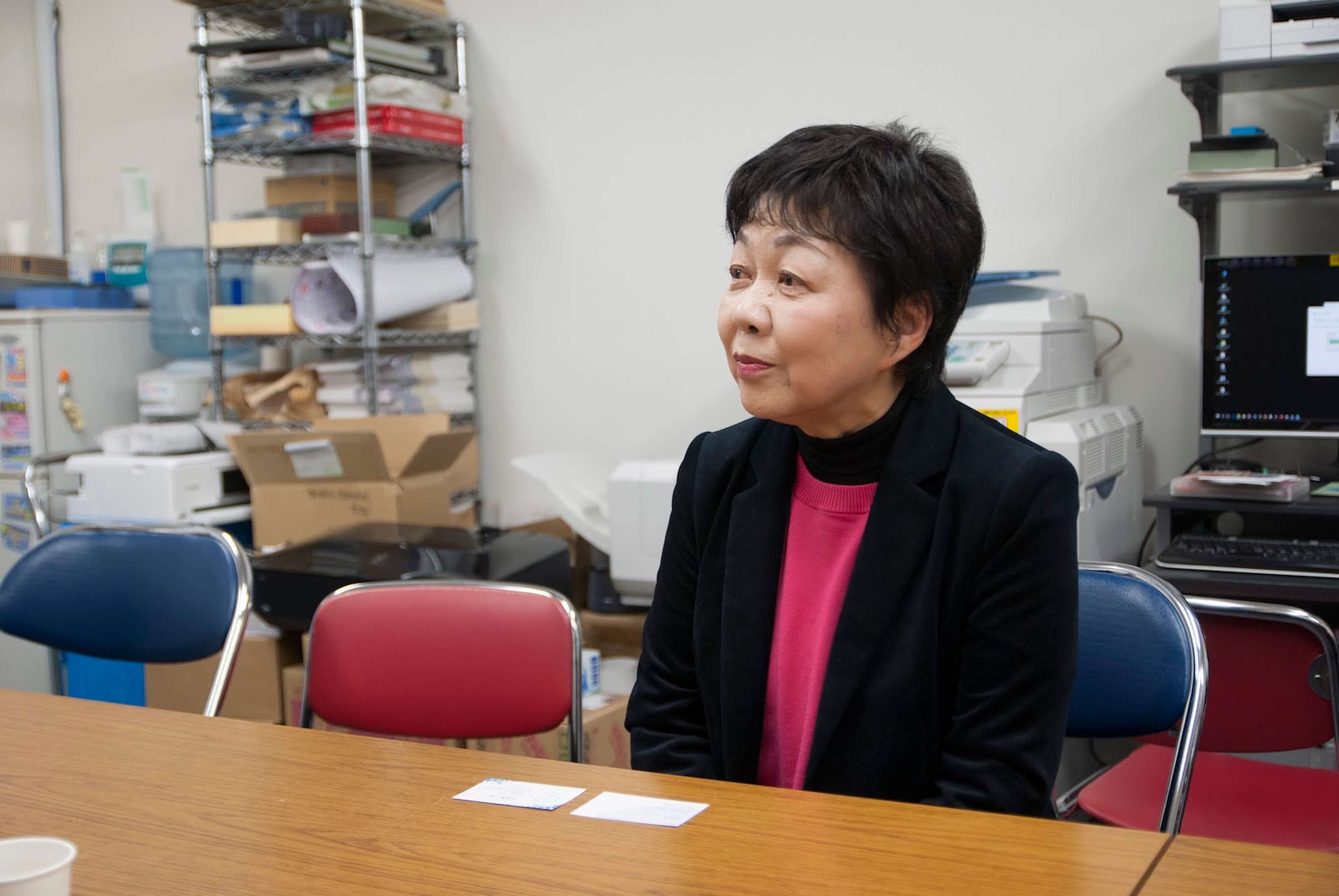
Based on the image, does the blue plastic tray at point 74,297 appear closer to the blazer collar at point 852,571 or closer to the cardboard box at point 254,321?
the cardboard box at point 254,321

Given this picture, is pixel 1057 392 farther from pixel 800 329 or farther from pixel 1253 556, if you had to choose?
pixel 800 329

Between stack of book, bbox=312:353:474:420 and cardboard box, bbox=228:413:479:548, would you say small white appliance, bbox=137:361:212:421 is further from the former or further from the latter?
cardboard box, bbox=228:413:479:548

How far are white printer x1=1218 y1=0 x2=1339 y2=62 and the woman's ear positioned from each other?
1.57 m

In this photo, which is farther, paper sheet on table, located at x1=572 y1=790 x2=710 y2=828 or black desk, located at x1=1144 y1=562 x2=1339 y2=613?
black desk, located at x1=1144 y1=562 x2=1339 y2=613

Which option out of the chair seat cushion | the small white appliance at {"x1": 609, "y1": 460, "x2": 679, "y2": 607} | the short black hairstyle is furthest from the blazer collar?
the small white appliance at {"x1": 609, "y1": 460, "x2": 679, "y2": 607}

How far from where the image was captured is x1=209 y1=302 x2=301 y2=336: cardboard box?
353 centimetres

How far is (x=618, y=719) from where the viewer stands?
8.60 feet

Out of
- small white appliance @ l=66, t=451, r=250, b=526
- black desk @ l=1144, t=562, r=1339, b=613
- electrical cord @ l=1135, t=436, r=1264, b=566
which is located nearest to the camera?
black desk @ l=1144, t=562, r=1339, b=613

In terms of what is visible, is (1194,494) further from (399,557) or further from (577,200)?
(577,200)

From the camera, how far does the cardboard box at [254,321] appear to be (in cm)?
353

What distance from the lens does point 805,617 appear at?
49.7 inches

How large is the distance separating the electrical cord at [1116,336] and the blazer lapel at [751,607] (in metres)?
1.79

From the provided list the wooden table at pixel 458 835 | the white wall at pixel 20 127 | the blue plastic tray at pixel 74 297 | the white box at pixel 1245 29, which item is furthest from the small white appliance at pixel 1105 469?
the white wall at pixel 20 127

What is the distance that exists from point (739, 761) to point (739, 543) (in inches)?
8.5
